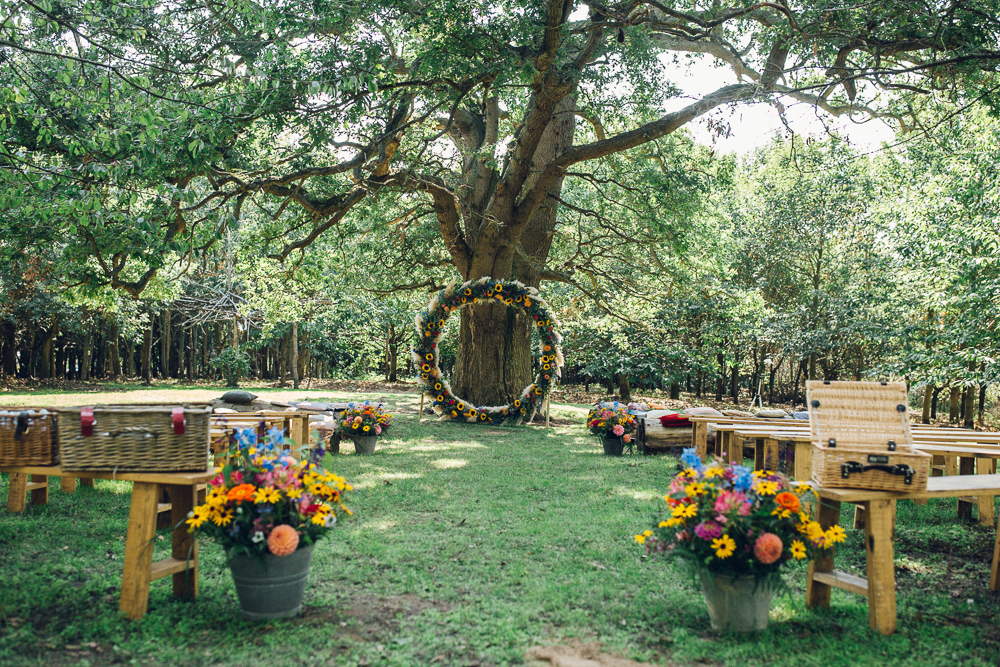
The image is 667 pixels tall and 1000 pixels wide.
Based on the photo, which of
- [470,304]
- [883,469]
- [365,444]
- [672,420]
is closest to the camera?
[883,469]

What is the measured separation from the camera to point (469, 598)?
3.87 metres

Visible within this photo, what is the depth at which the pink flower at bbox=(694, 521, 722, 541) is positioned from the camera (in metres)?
3.27

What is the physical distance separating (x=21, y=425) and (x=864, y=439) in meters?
4.68

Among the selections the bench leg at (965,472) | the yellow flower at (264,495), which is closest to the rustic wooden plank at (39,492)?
the yellow flower at (264,495)

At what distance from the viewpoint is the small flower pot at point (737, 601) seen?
336 cm

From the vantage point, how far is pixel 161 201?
29.2 ft

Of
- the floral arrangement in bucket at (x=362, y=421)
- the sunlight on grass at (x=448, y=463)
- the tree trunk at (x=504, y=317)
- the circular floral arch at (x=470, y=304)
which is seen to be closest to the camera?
the sunlight on grass at (x=448, y=463)

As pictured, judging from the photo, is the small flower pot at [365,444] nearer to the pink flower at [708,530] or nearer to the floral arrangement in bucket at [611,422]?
the floral arrangement in bucket at [611,422]

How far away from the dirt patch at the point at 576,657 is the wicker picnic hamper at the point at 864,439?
1448 millimetres

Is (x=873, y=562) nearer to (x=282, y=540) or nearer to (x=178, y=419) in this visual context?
(x=282, y=540)

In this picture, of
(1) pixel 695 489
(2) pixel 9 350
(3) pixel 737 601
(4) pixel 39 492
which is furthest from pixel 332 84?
(2) pixel 9 350

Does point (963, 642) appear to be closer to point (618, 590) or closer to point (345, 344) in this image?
point (618, 590)

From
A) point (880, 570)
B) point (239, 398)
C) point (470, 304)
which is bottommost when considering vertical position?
point (880, 570)

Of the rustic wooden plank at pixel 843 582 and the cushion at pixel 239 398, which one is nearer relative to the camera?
the rustic wooden plank at pixel 843 582
